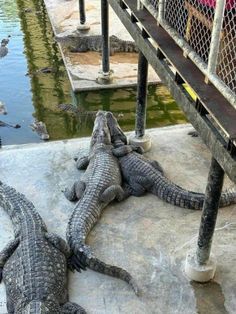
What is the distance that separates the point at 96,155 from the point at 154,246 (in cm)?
175

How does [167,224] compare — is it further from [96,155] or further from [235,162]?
[235,162]

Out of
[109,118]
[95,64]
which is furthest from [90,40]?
[109,118]

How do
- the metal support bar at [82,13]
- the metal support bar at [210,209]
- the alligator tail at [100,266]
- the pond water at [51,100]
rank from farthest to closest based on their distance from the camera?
the metal support bar at [82,13]
the pond water at [51,100]
the alligator tail at [100,266]
the metal support bar at [210,209]

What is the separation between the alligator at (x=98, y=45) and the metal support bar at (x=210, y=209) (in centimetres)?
765

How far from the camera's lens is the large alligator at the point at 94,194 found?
482 cm

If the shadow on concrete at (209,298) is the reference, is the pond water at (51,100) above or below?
below

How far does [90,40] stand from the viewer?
11.5 m

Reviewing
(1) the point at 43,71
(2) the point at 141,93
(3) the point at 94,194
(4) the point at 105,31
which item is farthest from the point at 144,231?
(1) the point at 43,71

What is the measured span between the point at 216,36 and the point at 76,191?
10.1 ft

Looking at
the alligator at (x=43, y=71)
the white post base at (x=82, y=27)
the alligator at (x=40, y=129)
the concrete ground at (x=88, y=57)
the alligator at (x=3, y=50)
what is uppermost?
the white post base at (x=82, y=27)

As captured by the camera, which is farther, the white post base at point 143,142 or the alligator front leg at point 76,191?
Result: the white post base at point 143,142

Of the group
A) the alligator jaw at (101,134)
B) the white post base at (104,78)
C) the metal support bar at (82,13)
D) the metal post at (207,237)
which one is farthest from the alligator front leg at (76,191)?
the metal support bar at (82,13)

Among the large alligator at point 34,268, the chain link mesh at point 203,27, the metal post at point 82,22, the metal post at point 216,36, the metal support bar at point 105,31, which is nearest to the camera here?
the metal post at point 216,36

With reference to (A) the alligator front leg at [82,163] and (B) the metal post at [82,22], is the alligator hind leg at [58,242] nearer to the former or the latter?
(A) the alligator front leg at [82,163]
